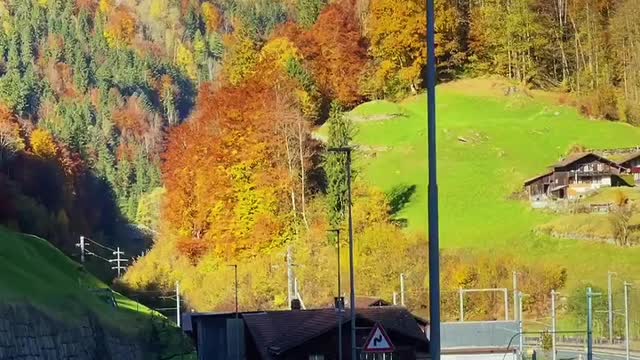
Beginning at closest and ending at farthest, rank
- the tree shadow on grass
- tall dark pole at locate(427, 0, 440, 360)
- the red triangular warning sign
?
tall dark pole at locate(427, 0, 440, 360), the red triangular warning sign, the tree shadow on grass

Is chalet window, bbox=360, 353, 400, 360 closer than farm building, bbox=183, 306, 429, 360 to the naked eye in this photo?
No

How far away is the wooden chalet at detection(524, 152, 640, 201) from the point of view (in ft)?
244

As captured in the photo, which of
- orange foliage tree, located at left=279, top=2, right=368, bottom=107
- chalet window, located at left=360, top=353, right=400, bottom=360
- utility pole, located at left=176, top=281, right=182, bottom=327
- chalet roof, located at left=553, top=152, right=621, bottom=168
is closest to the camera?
chalet window, located at left=360, top=353, right=400, bottom=360

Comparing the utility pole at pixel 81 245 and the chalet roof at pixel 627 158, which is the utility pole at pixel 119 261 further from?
the chalet roof at pixel 627 158

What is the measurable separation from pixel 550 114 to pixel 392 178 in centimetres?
1376

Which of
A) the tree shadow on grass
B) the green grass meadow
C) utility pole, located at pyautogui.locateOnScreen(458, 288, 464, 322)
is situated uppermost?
the tree shadow on grass

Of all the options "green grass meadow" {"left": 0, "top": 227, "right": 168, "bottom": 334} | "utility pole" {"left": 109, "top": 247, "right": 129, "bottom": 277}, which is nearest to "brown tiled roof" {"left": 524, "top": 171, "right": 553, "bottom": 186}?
"utility pole" {"left": 109, "top": 247, "right": 129, "bottom": 277}

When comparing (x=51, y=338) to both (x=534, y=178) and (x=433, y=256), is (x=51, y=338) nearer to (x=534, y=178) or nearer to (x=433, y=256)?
(x=433, y=256)

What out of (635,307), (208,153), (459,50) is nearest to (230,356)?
(635,307)

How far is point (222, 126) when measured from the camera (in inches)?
3081

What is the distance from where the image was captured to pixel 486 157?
76250 mm

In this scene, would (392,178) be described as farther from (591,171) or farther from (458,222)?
(591,171)

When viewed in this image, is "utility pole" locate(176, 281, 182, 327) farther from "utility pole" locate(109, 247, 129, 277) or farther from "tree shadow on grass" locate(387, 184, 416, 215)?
"tree shadow on grass" locate(387, 184, 416, 215)

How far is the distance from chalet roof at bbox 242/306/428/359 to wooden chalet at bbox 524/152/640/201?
41.2 metres
